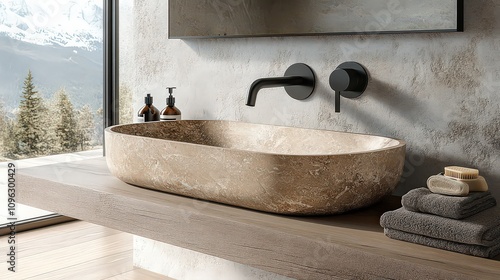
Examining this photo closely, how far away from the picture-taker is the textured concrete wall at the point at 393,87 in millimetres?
1548

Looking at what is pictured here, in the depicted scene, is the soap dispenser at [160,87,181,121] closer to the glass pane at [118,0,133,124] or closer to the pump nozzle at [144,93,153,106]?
the pump nozzle at [144,93,153,106]

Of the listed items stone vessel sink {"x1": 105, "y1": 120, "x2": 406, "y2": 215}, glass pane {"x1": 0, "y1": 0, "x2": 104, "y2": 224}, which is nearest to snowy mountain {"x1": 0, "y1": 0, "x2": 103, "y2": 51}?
glass pane {"x1": 0, "y1": 0, "x2": 104, "y2": 224}

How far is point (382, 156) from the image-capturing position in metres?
1.39

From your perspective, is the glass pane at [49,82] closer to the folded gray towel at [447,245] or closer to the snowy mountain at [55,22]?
the snowy mountain at [55,22]

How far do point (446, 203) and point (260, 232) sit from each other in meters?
0.40

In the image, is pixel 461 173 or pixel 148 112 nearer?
pixel 461 173

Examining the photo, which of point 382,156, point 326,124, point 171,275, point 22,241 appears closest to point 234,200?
point 382,156

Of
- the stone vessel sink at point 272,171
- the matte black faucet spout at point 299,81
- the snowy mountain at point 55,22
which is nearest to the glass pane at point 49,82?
the snowy mountain at point 55,22

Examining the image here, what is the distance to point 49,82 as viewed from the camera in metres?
3.06

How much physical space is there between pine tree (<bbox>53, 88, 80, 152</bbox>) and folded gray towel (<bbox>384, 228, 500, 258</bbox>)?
2.26 metres

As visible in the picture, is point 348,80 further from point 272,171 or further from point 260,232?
point 260,232

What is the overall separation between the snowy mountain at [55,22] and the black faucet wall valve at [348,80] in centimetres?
183

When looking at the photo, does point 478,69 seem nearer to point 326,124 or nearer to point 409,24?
point 409,24

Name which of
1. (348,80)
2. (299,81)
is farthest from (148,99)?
(348,80)
